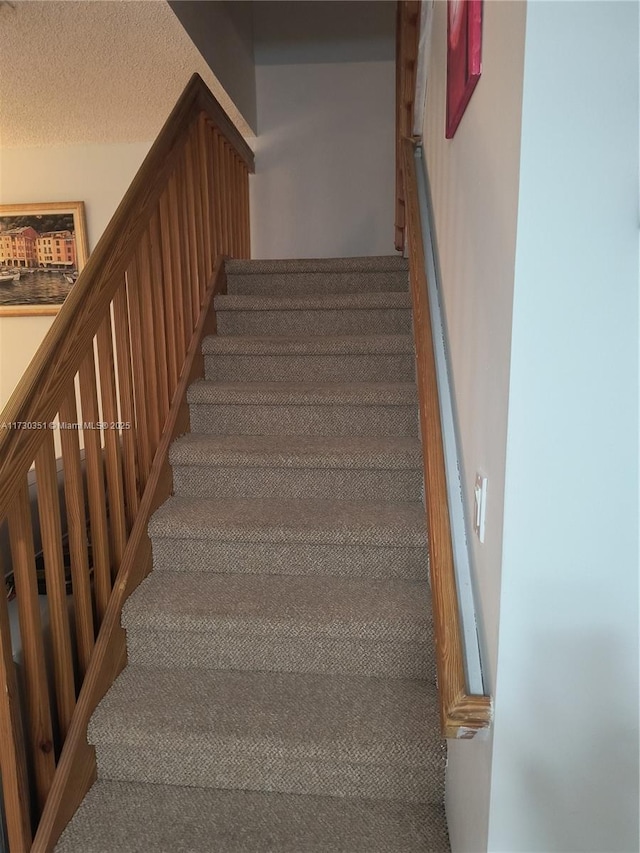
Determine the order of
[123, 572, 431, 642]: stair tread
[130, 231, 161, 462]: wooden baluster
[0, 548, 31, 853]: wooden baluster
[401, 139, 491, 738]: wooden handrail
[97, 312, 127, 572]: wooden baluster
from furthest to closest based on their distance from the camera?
1. [130, 231, 161, 462]: wooden baluster
2. [97, 312, 127, 572]: wooden baluster
3. [123, 572, 431, 642]: stair tread
4. [0, 548, 31, 853]: wooden baluster
5. [401, 139, 491, 738]: wooden handrail

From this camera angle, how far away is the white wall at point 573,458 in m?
0.75

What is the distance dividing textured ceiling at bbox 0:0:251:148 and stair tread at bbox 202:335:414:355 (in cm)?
133

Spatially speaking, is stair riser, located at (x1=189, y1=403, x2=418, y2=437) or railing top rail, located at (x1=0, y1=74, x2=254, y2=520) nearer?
railing top rail, located at (x1=0, y1=74, x2=254, y2=520)

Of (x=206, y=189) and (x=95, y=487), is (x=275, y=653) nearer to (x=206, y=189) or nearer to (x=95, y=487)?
(x=95, y=487)

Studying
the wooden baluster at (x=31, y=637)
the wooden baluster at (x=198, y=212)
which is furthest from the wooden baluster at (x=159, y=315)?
the wooden baluster at (x=31, y=637)

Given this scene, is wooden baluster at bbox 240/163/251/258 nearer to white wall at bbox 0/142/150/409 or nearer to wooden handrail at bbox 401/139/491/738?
white wall at bbox 0/142/150/409

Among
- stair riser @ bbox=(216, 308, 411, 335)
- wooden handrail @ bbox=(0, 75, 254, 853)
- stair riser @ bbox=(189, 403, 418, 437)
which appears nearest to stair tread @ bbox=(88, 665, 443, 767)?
wooden handrail @ bbox=(0, 75, 254, 853)

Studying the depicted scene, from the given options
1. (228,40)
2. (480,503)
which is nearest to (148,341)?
(480,503)

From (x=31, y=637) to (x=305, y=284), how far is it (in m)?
2.12

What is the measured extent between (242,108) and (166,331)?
2.16 metres

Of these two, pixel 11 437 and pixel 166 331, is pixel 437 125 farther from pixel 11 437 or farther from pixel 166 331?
pixel 11 437

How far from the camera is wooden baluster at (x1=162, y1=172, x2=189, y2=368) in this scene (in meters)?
2.33

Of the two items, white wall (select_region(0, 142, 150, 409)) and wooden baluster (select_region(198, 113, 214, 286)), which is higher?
white wall (select_region(0, 142, 150, 409))

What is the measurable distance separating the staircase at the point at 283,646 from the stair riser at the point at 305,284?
0.62 meters
